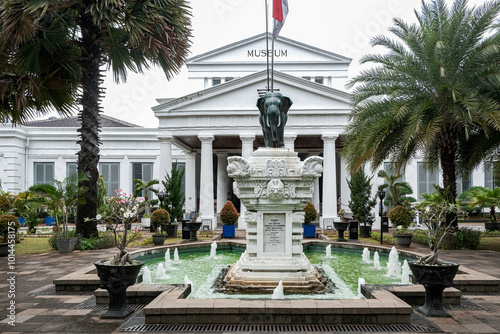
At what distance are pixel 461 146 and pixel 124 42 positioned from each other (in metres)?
14.0

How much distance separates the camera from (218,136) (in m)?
28.2

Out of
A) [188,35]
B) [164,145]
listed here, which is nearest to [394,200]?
[164,145]

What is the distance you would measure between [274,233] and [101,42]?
10560mm

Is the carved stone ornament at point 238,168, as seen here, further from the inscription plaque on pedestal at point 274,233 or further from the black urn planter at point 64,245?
the black urn planter at point 64,245

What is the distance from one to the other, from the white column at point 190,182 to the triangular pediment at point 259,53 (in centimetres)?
1277

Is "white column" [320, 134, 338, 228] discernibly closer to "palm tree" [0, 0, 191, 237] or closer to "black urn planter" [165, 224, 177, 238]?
"black urn planter" [165, 224, 177, 238]

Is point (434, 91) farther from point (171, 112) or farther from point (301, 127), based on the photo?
point (171, 112)

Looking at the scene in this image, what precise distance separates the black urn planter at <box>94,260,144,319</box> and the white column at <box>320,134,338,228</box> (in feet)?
65.9

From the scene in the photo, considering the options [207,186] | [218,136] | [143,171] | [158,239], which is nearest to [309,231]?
[158,239]

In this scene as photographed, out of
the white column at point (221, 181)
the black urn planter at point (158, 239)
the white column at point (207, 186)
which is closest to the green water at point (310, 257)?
the black urn planter at point (158, 239)

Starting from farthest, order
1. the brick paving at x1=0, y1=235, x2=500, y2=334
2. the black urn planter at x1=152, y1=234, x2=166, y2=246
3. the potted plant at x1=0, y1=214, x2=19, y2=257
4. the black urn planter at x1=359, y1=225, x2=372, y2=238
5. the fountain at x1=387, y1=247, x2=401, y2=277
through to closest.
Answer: the black urn planter at x1=359, y1=225, x2=372, y2=238 → the black urn planter at x1=152, y1=234, x2=166, y2=246 → the potted plant at x1=0, y1=214, x2=19, y2=257 → the fountain at x1=387, y1=247, x2=401, y2=277 → the brick paving at x1=0, y1=235, x2=500, y2=334

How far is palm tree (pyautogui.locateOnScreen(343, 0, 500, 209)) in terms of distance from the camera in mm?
13766

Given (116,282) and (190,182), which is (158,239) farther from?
(190,182)

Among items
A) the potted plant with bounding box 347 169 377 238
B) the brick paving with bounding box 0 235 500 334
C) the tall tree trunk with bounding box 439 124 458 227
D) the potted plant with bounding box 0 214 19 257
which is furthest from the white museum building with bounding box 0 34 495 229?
the brick paving with bounding box 0 235 500 334
